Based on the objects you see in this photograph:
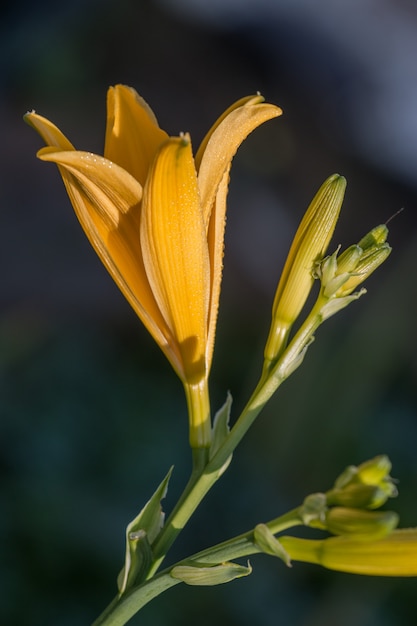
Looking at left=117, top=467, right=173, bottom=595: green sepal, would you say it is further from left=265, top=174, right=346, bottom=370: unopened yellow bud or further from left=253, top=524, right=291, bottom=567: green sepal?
left=265, top=174, right=346, bottom=370: unopened yellow bud

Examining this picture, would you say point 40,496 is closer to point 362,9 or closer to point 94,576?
point 94,576

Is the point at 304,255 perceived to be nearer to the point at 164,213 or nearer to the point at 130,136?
the point at 164,213

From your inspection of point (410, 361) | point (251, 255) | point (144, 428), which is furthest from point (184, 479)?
point (251, 255)

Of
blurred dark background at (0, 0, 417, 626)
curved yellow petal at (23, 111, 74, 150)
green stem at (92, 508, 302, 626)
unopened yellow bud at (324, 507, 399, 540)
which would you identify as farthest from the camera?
blurred dark background at (0, 0, 417, 626)

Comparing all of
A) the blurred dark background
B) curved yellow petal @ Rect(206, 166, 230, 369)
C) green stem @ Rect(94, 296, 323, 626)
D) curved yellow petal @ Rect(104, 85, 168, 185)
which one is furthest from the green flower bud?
the blurred dark background

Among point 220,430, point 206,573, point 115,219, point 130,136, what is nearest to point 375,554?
point 206,573

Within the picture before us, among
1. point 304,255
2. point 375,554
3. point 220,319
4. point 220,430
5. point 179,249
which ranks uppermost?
point 179,249

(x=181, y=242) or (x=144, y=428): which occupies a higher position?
(x=181, y=242)
